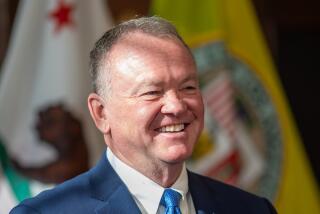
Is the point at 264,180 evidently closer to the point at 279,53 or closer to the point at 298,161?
the point at 298,161

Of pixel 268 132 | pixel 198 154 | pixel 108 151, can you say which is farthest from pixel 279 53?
pixel 108 151

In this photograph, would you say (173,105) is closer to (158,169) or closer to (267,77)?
(158,169)

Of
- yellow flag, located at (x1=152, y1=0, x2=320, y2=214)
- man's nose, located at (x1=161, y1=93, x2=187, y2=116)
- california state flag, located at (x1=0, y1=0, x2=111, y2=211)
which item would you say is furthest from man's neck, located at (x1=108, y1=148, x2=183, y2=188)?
yellow flag, located at (x1=152, y1=0, x2=320, y2=214)

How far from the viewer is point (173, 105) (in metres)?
1.39

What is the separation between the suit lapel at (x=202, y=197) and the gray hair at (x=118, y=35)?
0.28 metres

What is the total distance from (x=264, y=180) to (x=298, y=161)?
20 cm

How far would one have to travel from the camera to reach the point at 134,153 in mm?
1449

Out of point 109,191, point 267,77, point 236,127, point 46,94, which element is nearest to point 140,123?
point 109,191

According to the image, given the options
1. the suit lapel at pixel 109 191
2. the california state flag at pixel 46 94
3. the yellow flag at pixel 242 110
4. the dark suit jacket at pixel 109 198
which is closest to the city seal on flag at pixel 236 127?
the yellow flag at pixel 242 110

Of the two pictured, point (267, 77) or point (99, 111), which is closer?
point (99, 111)

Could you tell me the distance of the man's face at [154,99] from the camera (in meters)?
1.40

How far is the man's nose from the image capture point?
1.39 m

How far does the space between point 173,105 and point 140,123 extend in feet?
0.24

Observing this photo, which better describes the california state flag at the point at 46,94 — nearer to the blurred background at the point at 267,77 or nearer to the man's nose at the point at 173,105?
the blurred background at the point at 267,77
